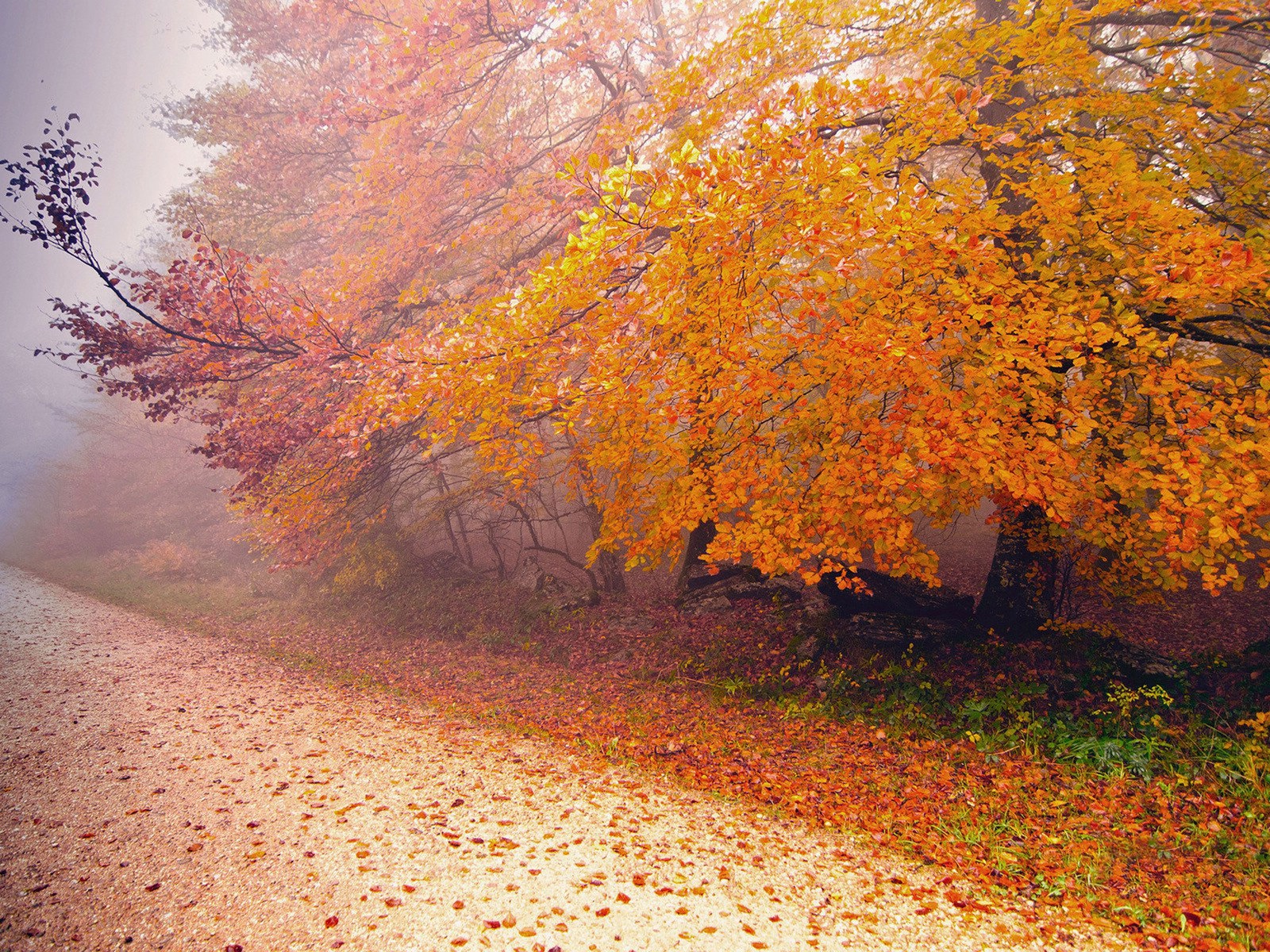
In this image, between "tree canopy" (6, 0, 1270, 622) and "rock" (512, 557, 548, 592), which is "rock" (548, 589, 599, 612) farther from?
"tree canopy" (6, 0, 1270, 622)

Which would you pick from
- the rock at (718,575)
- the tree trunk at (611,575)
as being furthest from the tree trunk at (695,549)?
the tree trunk at (611,575)

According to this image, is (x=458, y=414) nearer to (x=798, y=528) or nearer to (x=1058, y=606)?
(x=798, y=528)

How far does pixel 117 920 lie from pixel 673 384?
5840 millimetres

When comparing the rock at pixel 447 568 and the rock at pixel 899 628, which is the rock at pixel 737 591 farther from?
the rock at pixel 447 568

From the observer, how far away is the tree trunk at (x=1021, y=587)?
7652mm

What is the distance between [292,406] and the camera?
8.87 meters

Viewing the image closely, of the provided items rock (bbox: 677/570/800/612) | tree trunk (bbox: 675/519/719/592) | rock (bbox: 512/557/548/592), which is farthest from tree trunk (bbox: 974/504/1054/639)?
rock (bbox: 512/557/548/592)

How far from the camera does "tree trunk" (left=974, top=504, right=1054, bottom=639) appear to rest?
765 cm

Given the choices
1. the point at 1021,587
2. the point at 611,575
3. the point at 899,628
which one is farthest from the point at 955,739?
the point at 611,575

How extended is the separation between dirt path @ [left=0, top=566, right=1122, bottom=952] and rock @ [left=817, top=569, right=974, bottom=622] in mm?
4192

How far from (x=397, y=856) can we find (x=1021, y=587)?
25.8 ft

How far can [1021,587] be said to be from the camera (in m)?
7.77

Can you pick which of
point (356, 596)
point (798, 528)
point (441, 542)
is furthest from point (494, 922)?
point (441, 542)

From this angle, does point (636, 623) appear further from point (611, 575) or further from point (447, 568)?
point (447, 568)
